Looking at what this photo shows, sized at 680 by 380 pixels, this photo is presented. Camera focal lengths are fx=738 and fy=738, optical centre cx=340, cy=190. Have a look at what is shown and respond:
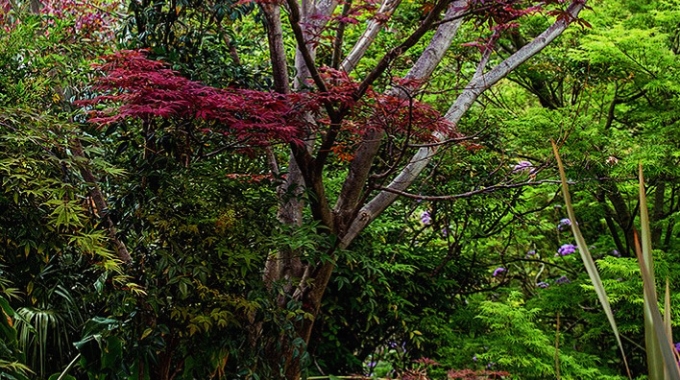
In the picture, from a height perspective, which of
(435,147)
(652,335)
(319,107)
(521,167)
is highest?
(521,167)

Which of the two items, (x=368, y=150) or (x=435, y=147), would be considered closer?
(x=368, y=150)

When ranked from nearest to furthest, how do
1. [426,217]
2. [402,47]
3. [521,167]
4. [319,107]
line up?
[402,47] < [319,107] < [521,167] < [426,217]

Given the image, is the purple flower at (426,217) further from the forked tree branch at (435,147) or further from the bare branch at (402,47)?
the bare branch at (402,47)

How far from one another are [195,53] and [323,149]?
0.87m

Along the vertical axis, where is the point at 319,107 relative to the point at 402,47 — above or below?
below

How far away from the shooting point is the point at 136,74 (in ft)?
9.06

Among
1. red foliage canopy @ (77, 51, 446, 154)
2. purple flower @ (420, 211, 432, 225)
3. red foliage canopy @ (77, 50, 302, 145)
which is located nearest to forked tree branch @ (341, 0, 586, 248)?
red foliage canopy @ (77, 51, 446, 154)

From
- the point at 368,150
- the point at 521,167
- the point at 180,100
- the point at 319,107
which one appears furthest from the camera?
the point at 521,167

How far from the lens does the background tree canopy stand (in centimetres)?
295

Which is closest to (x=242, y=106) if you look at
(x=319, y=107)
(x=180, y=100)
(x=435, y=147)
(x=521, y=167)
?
(x=180, y=100)

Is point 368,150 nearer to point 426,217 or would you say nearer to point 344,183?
point 344,183

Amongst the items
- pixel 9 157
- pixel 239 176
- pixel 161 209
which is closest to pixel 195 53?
pixel 239 176

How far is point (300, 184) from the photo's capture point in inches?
156

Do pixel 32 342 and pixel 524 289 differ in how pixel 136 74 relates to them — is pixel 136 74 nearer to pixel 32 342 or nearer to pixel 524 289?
pixel 32 342
